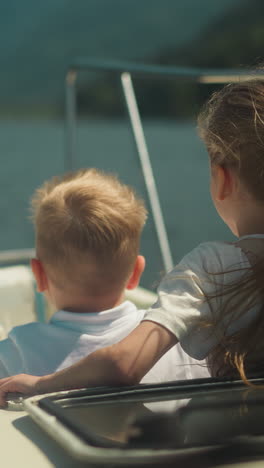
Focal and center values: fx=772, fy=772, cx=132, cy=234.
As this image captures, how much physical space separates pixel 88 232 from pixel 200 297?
32cm

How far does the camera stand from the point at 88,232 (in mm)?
1169

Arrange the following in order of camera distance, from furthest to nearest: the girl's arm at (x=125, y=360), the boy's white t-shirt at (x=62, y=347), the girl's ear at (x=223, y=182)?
the boy's white t-shirt at (x=62, y=347)
the girl's ear at (x=223, y=182)
the girl's arm at (x=125, y=360)

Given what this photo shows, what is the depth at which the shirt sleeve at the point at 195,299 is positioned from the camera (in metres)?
0.87

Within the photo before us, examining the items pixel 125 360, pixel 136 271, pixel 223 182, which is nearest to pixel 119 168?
pixel 136 271

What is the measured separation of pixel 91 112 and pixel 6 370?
18.6 meters

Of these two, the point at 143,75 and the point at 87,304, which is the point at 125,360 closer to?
the point at 87,304

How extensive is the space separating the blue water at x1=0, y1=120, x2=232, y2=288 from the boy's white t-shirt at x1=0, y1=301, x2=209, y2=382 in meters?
10.7

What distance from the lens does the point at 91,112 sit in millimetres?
19422

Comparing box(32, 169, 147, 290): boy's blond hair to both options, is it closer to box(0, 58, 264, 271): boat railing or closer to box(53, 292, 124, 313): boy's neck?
box(53, 292, 124, 313): boy's neck

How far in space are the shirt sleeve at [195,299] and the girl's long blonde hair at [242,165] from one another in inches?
0.4

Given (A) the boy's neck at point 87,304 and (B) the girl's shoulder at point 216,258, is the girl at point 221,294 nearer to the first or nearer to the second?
(B) the girl's shoulder at point 216,258

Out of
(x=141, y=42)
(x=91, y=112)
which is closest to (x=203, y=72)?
(x=91, y=112)

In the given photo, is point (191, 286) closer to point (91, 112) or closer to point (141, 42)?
point (91, 112)

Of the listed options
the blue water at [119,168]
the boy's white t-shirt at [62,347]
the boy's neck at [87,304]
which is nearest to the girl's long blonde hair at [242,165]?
the boy's white t-shirt at [62,347]
